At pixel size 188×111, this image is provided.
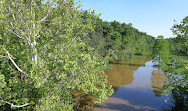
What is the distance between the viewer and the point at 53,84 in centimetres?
877

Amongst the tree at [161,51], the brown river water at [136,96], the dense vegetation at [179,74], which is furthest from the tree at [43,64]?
the tree at [161,51]

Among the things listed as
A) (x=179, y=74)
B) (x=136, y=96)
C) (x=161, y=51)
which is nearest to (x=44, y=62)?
(x=179, y=74)

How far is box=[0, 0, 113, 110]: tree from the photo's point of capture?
8.25 m

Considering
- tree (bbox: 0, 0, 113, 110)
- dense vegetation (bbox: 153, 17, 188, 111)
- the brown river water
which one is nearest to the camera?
tree (bbox: 0, 0, 113, 110)

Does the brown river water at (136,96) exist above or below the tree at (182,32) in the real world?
below

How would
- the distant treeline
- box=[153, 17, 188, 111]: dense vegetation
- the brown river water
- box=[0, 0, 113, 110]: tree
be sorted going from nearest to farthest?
box=[0, 0, 113, 110]: tree, box=[153, 17, 188, 111]: dense vegetation, the brown river water, the distant treeline

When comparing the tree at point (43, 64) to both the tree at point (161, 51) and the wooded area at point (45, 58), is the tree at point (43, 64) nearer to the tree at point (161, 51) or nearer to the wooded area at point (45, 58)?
the wooded area at point (45, 58)

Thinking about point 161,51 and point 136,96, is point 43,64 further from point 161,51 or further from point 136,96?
point 161,51

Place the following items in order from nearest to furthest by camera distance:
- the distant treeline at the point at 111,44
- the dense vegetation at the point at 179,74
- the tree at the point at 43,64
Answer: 1. the tree at the point at 43,64
2. the dense vegetation at the point at 179,74
3. the distant treeline at the point at 111,44

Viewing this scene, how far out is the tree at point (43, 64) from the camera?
325 inches

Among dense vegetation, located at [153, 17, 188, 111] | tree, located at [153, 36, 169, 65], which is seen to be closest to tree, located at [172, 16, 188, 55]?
dense vegetation, located at [153, 17, 188, 111]

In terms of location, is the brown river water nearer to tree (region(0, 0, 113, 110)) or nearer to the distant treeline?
tree (region(0, 0, 113, 110))

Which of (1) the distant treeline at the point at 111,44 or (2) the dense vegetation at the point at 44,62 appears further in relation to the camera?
(1) the distant treeline at the point at 111,44

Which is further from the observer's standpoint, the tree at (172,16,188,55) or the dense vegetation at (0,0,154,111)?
the tree at (172,16,188,55)
